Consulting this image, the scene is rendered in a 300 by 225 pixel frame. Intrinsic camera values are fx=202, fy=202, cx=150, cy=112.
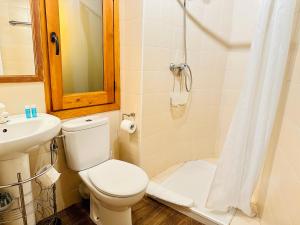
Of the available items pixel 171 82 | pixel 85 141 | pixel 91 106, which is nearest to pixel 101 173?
pixel 85 141

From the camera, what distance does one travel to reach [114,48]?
5.61 feet

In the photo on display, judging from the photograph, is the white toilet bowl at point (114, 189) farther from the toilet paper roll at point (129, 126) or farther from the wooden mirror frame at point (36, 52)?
the wooden mirror frame at point (36, 52)

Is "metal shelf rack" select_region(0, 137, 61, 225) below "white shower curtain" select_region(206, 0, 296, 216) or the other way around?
below

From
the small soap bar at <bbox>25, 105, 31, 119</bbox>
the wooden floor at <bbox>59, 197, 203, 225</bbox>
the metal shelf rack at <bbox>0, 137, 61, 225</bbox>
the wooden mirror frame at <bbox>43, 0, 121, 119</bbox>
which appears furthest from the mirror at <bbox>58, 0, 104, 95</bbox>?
the wooden floor at <bbox>59, 197, 203, 225</bbox>

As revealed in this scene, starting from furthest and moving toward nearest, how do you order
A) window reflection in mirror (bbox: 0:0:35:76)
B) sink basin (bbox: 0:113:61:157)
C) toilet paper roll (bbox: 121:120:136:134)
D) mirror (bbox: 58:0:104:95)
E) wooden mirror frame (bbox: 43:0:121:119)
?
toilet paper roll (bbox: 121:120:136:134), mirror (bbox: 58:0:104:95), wooden mirror frame (bbox: 43:0:121:119), window reflection in mirror (bbox: 0:0:35:76), sink basin (bbox: 0:113:61:157)

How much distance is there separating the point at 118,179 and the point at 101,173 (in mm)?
145

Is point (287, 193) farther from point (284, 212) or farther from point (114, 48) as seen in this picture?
point (114, 48)

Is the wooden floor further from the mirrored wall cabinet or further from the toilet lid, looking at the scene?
the mirrored wall cabinet

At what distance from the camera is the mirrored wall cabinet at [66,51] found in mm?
1219

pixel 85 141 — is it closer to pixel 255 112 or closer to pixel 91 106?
pixel 91 106

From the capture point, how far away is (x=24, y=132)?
115 centimetres

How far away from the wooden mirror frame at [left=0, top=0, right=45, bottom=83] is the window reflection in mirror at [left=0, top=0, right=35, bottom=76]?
0.02 meters

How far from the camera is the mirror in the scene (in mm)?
1476

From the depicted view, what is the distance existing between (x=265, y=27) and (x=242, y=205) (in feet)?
3.95
